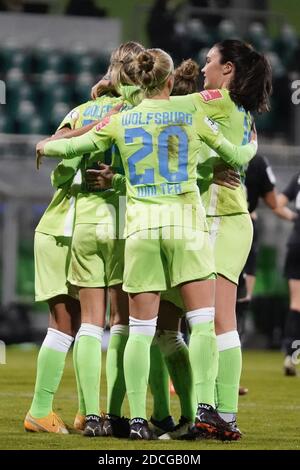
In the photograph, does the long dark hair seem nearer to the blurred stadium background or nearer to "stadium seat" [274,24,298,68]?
the blurred stadium background

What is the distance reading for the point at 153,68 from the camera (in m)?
5.67

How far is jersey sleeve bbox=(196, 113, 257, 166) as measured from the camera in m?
5.77

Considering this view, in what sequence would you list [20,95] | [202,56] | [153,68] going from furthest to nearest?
[202,56] < [20,95] < [153,68]

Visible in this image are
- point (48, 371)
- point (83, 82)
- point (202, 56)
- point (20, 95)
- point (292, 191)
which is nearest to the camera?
point (48, 371)

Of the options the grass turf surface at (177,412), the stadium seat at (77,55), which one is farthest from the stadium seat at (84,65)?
the grass turf surface at (177,412)

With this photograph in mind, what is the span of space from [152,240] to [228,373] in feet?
2.72

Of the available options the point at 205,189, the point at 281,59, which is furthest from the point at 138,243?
the point at 281,59

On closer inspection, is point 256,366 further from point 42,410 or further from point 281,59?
point 281,59

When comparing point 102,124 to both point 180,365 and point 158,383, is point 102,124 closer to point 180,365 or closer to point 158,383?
point 180,365

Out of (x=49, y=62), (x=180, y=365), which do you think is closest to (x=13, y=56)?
(x=49, y=62)

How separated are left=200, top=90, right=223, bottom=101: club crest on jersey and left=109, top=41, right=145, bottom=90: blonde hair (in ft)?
1.16

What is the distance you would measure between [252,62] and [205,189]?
69 centimetres

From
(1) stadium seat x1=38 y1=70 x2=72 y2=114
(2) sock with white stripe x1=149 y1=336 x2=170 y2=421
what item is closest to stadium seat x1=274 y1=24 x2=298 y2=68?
(1) stadium seat x1=38 y1=70 x2=72 y2=114

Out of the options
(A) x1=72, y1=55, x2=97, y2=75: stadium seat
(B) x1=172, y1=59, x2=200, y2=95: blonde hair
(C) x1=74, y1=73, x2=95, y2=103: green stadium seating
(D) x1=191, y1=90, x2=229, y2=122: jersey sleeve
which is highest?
(B) x1=172, y1=59, x2=200, y2=95: blonde hair
